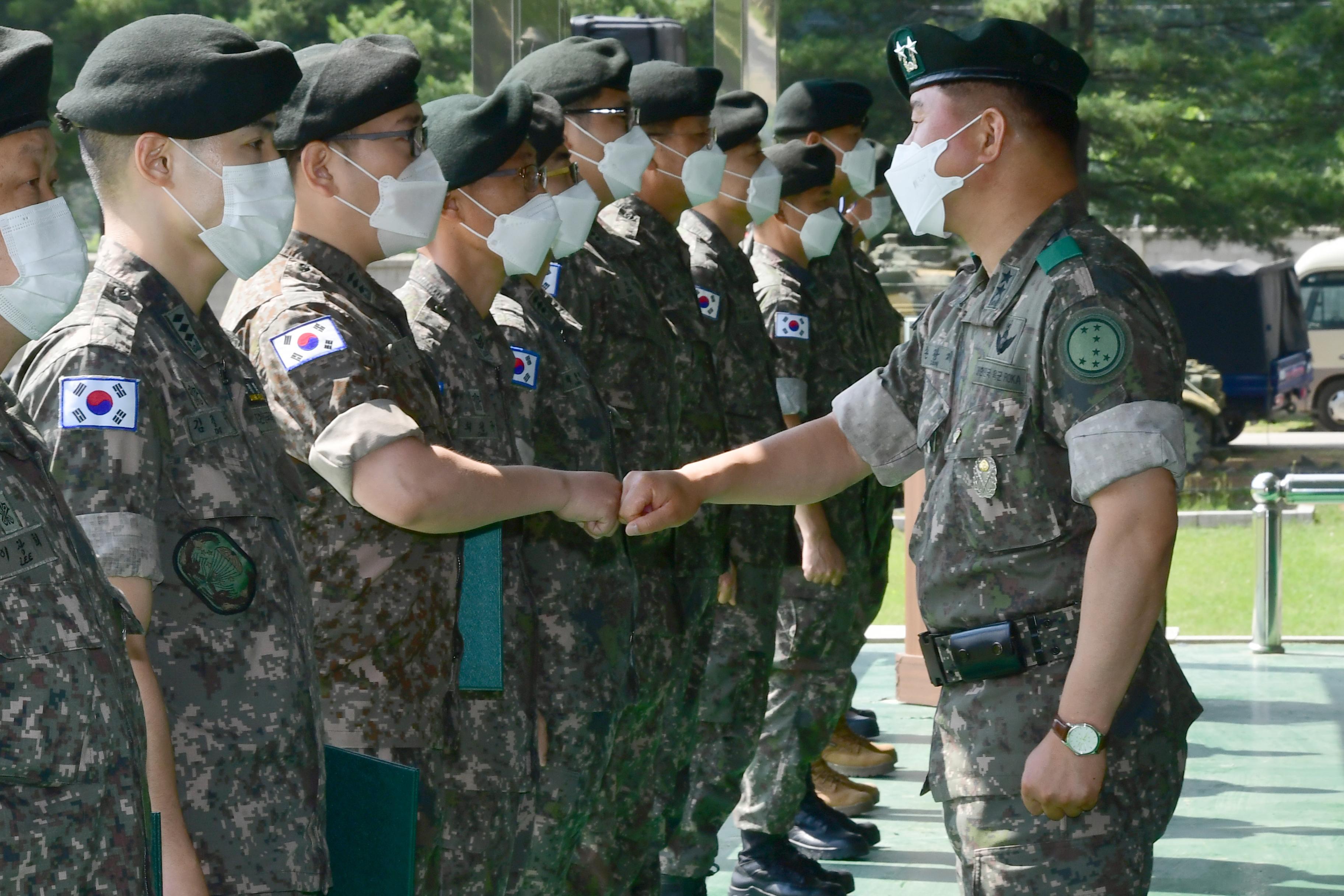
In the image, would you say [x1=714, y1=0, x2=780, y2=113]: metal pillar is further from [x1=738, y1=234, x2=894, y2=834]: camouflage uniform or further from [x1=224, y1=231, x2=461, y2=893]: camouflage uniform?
[x1=224, y1=231, x2=461, y2=893]: camouflage uniform

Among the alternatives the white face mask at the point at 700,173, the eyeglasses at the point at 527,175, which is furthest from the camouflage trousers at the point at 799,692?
the eyeglasses at the point at 527,175

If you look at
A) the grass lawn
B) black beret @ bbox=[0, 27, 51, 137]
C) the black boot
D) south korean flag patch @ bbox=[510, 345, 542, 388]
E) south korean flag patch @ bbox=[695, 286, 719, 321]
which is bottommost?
the grass lawn

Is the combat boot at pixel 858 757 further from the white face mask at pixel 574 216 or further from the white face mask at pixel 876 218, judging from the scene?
the white face mask at pixel 574 216

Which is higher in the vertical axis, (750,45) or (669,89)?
(669,89)

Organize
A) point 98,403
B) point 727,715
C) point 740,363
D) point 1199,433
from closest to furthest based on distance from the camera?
point 98,403
point 727,715
point 740,363
point 1199,433

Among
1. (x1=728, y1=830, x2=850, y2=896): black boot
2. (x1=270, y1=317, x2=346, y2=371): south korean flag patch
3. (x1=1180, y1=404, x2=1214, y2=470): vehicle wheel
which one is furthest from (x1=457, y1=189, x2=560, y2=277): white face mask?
(x1=1180, y1=404, x2=1214, y2=470): vehicle wheel

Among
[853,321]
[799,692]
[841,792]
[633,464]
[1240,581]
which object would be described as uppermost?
[633,464]

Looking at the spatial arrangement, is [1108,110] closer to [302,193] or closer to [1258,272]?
[1258,272]

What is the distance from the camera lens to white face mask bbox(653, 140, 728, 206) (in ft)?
14.5

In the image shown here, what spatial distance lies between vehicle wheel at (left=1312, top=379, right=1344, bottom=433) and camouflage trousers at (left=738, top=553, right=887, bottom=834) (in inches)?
471

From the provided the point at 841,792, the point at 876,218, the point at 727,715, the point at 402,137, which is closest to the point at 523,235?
the point at 402,137

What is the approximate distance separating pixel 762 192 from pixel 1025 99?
238 cm

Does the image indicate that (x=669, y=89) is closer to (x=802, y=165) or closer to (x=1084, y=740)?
(x=802, y=165)

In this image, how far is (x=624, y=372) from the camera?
3816 millimetres
